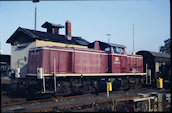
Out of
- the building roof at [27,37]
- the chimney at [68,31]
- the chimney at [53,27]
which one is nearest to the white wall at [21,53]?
the building roof at [27,37]

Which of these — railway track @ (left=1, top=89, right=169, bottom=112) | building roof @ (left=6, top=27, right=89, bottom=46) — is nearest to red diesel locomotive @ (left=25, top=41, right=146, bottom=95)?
railway track @ (left=1, top=89, right=169, bottom=112)

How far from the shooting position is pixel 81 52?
555 inches

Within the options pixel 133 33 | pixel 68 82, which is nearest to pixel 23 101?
pixel 68 82

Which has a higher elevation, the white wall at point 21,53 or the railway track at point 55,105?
the white wall at point 21,53

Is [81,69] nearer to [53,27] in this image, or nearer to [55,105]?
[55,105]

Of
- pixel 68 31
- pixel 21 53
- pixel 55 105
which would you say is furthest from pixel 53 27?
pixel 55 105

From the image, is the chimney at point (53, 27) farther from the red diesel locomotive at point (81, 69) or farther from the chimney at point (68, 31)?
the red diesel locomotive at point (81, 69)

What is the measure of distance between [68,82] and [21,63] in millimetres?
10947

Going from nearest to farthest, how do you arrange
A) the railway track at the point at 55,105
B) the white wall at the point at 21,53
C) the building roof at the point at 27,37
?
the railway track at the point at 55,105 → the building roof at the point at 27,37 → the white wall at the point at 21,53

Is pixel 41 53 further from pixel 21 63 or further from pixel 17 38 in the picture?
pixel 17 38

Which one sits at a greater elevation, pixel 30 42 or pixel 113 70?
pixel 30 42

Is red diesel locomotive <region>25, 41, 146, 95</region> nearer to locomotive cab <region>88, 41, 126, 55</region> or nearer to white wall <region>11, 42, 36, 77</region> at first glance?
locomotive cab <region>88, 41, 126, 55</region>

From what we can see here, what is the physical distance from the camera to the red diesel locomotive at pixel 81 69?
12281 millimetres

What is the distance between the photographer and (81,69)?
14078mm
